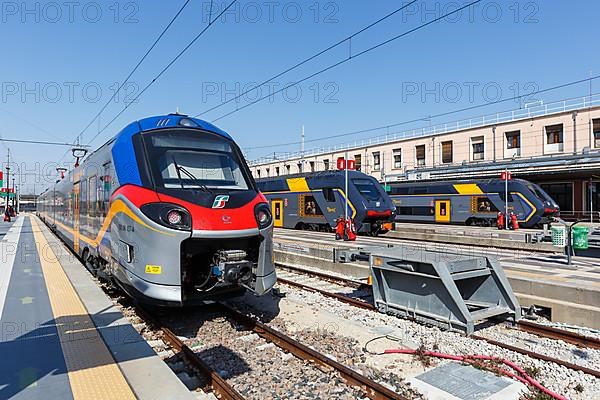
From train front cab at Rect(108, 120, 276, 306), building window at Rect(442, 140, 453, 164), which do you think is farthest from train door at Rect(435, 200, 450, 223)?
train front cab at Rect(108, 120, 276, 306)

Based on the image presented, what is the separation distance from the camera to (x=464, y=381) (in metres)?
4.62

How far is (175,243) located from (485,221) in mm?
22990

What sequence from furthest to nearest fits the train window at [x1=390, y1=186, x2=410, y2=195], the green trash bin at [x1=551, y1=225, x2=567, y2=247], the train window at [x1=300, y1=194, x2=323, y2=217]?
the train window at [x1=390, y1=186, x2=410, y2=195] → the train window at [x1=300, y1=194, x2=323, y2=217] → the green trash bin at [x1=551, y1=225, x2=567, y2=247]

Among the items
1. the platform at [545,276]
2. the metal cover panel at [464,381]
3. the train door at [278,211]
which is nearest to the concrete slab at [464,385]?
the metal cover panel at [464,381]

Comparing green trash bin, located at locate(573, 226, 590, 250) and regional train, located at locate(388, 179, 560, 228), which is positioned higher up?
regional train, located at locate(388, 179, 560, 228)

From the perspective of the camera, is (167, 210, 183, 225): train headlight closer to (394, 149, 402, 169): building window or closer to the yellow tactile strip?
the yellow tactile strip

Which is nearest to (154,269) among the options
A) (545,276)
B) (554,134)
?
(545,276)

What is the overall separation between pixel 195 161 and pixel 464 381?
4447mm

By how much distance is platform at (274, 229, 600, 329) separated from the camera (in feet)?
22.6

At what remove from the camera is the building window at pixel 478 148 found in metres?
35.4

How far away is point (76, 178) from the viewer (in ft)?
35.0

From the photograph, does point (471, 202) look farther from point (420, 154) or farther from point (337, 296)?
point (337, 296)

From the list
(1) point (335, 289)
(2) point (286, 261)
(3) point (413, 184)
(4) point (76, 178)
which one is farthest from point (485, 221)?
(4) point (76, 178)

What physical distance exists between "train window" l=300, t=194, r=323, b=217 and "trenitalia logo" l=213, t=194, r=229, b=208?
16234 mm
